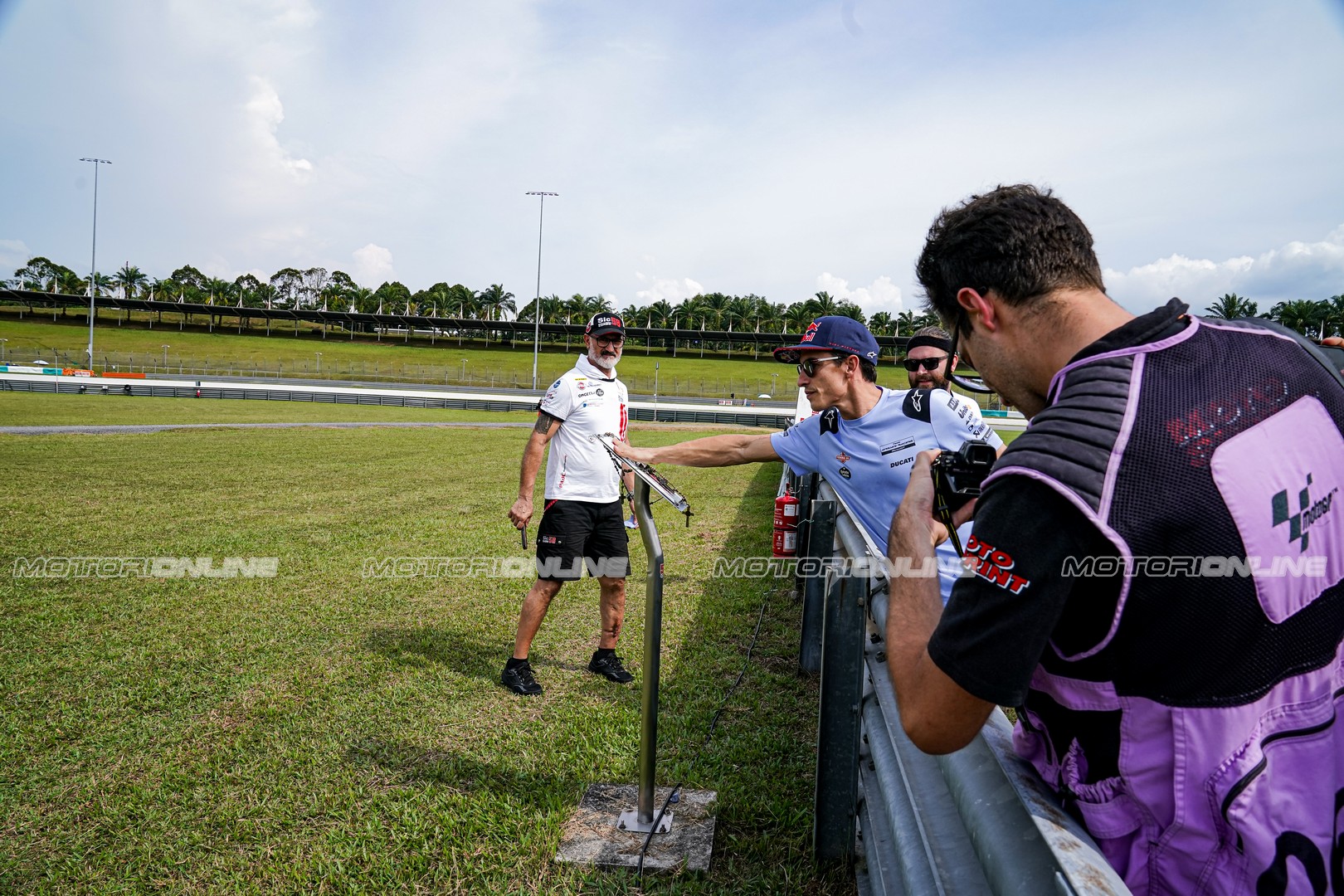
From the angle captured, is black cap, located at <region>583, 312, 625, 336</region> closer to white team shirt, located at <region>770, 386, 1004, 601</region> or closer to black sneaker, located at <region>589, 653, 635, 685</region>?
white team shirt, located at <region>770, 386, 1004, 601</region>

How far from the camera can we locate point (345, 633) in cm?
552

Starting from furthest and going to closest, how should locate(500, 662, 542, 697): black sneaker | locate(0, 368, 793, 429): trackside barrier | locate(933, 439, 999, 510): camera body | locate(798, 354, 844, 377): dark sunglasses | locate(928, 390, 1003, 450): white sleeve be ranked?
locate(0, 368, 793, 429): trackside barrier, locate(500, 662, 542, 697): black sneaker, locate(798, 354, 844, 377): dark sunglasses, locate(928, 390, 1003, 450): white sleeve, locate(933, 439, 999, 510): camera body

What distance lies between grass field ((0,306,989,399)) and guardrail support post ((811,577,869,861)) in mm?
56902

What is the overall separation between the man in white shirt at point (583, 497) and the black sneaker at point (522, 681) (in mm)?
55

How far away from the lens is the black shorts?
4.85 metres

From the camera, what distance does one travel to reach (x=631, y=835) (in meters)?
3.22

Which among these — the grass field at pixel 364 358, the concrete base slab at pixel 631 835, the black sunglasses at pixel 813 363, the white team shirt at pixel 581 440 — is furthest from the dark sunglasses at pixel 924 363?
the grass field at pixel 364 358

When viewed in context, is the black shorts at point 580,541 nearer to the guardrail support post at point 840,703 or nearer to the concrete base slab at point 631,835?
the concrete base slab at point 631,835

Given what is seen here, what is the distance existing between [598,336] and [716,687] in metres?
2.40

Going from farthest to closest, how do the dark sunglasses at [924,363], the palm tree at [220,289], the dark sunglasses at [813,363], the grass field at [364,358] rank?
the palm tree at [220,289] → the grass field at [364,358] → the dark sunglasses at [924,363] → the dark sunglasses at [813,363]

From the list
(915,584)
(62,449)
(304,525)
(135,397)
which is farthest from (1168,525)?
(135,397)

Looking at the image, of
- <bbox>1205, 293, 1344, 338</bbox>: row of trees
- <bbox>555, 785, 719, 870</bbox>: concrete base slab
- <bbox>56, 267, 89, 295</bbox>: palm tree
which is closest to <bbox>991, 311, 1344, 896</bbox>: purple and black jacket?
<bbox>555, 785, 719, 870</bbox>: concrete base slab

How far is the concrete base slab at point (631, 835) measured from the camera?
10.00 ft

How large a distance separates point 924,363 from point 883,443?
7.96ft
